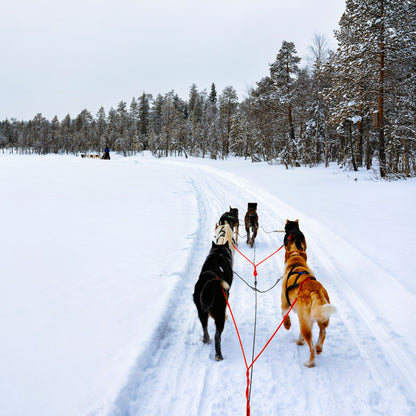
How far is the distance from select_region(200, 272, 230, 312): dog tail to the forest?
56.6ft

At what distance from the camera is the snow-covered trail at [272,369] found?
8.30 feet

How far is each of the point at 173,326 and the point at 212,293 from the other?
1207mm

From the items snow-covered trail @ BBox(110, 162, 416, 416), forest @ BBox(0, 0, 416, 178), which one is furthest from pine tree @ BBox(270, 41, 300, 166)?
snow-covered trail @ BBox(110, 162, 416, 416)

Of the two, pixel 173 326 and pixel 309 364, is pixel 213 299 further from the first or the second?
pixel 309 364

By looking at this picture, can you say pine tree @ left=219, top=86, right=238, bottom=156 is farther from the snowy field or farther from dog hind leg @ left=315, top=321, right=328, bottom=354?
dog hind leg @ left=315, top=321, right=328, bottom=354

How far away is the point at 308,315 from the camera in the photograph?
2.79 m

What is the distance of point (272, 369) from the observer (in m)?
2.98

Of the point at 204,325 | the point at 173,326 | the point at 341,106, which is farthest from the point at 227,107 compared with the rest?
the point at 204,325

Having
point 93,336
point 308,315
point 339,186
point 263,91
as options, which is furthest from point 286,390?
point 263,91

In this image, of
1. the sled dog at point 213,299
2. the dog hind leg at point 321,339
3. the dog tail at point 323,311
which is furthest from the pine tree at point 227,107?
the dog tail at point 323,311

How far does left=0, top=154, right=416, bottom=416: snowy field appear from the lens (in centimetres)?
255

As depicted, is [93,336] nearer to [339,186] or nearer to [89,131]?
[339,186]

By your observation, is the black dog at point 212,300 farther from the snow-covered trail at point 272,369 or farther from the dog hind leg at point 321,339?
the dog hind leg at point 321,339

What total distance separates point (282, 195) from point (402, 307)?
10316 mm
